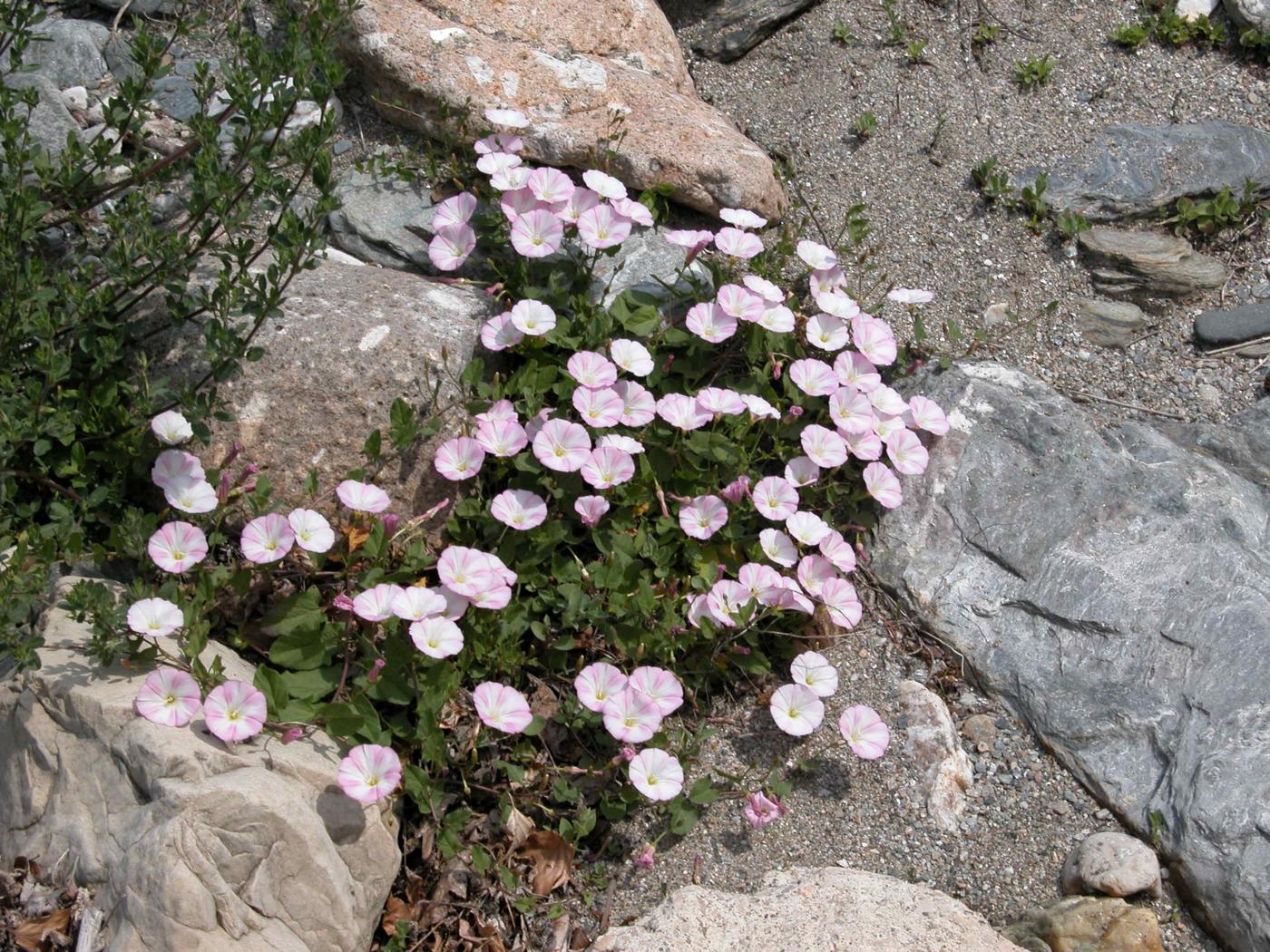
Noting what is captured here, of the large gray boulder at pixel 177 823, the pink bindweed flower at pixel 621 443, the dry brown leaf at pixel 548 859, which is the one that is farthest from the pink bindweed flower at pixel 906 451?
the large gray boulder at pixel 177 823

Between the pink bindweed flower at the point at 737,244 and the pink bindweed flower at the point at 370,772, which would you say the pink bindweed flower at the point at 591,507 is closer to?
the pink bindweed flower at the point at 370,772

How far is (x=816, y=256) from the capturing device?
3.85m

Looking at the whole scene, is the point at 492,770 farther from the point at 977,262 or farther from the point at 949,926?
the point at 977,262

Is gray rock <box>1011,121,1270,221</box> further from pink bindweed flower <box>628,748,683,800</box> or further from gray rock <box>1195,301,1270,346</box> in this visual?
pink bindweed flower <box>628,748,683,800</box>

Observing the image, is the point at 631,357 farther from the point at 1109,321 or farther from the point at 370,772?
the point at 1109,321

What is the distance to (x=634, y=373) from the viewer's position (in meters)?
3.49

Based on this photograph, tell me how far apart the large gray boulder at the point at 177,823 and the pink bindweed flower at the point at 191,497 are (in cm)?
41

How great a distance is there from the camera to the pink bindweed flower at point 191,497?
2.97 metres

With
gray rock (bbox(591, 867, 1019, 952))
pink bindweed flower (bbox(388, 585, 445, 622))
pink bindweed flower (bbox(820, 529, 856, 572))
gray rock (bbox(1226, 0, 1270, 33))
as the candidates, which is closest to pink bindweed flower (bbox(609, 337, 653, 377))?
pink bindweed flower (bbox(820, 529, 856, 572))

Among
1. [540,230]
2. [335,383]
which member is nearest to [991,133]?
[540,230]

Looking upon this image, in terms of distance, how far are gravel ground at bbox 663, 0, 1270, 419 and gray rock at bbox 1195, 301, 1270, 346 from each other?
55 millimetres

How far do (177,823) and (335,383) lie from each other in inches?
51.1

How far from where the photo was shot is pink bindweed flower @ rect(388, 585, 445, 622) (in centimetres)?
289

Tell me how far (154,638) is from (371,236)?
1686 millimetres
